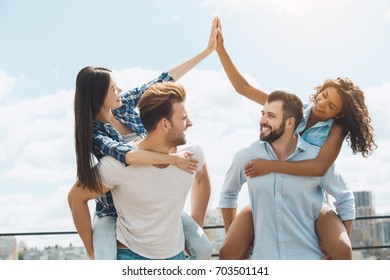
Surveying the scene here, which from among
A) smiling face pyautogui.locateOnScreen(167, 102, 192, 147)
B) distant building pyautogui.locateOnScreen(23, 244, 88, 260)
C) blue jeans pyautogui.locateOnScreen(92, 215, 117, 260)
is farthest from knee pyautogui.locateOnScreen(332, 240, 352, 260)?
distant building pyautogui.locateOnScreen(23, 244, 88, 260)

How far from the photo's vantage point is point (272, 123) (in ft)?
8.90

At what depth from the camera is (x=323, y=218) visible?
9.02 ft

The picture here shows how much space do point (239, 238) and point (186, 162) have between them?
0.62m

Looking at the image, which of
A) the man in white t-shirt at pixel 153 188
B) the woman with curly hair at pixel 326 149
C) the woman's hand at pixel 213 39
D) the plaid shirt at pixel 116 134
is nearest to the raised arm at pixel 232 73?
the woman's hand at pixel 213 39

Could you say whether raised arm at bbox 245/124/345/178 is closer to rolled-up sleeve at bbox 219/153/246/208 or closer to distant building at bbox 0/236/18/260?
rolled-up sleeve at bbox 219/153/246/208

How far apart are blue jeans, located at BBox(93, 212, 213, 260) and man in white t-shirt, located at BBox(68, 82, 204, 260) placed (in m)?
0.05

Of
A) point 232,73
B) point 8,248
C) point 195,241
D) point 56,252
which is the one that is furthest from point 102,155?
point 8,248

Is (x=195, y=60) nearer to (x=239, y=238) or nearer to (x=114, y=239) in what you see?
(x=239, y=238)

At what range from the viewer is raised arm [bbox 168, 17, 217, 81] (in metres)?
2.90

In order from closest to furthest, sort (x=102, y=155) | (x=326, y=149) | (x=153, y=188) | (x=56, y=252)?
(x=153, y=188), (x=102, y=155), (x=326, y=149), (x=56, y=252)

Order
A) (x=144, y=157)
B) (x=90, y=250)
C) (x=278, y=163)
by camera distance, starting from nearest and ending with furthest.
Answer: (x=144, y=157), (x=90, y=250), (x=278, y=163)

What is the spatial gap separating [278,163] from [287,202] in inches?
8.3
